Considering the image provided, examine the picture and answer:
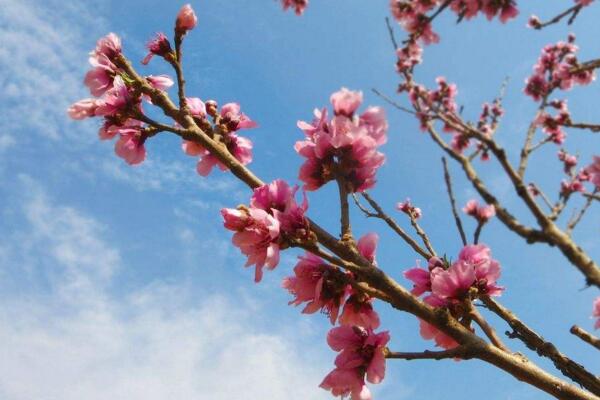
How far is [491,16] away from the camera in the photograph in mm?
5250

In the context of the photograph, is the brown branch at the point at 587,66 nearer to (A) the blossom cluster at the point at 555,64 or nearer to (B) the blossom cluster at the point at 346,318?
(B) the blossom cluster at the point at 346,318

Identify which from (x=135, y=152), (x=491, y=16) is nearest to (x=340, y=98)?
(x=135, y=152)

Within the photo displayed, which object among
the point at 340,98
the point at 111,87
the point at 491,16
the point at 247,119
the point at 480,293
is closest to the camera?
the point at 340,98

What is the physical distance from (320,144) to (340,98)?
0.20 metres

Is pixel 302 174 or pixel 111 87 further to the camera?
pixel 111 87

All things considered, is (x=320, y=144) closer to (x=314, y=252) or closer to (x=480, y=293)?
(x=314, y=252)

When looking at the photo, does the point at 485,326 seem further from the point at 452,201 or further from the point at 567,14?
the point at 567,14

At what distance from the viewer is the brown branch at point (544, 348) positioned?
188 cm

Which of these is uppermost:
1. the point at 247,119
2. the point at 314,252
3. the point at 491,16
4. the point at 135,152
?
the point at 491,16

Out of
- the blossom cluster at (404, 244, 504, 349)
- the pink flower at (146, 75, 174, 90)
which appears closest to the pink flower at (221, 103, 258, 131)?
the pink flower at (146, 75, 174, 90)

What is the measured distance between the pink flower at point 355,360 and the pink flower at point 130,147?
1.46 meters

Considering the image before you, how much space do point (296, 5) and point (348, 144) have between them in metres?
6.69

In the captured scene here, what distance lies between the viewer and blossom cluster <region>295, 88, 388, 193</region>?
6.23 ft

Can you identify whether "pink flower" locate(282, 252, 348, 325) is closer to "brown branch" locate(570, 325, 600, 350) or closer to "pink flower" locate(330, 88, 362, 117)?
"pink flower" locate(330, 88, 362, 117)
